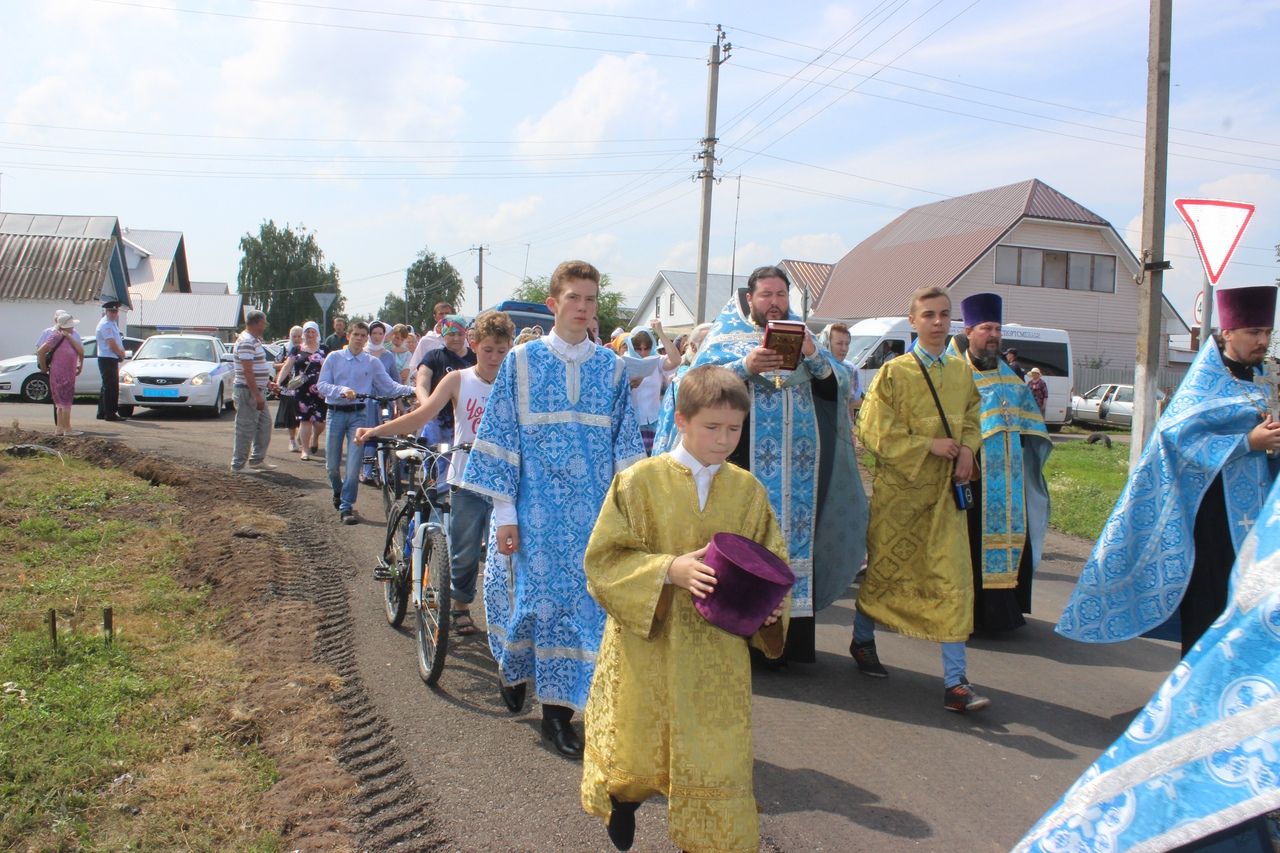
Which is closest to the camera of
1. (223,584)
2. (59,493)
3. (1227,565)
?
(1227,565)

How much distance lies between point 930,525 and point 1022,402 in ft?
5.26

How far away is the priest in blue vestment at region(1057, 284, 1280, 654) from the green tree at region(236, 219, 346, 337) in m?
88.7

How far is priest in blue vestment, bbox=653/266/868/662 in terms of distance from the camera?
5473 mm

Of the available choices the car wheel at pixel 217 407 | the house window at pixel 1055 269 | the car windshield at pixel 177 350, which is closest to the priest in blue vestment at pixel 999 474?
the car wheel at pixel 217 407

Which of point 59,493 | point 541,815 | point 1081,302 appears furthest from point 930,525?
point 1081,302

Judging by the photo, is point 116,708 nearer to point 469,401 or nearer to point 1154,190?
point 469,401

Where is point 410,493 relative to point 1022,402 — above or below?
below

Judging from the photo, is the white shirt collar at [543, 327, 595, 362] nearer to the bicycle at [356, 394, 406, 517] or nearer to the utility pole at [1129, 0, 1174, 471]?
the bicycle at [356, 394, 406, 517]

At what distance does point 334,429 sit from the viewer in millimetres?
10133

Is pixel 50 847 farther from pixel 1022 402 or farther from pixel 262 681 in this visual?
pixel 1022 402

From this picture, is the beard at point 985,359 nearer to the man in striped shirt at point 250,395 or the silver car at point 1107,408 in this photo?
the man in striped shirt at point 250,395

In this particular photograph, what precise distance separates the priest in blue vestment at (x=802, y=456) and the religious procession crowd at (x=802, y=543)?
1 cm

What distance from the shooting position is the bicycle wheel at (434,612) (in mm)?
5039

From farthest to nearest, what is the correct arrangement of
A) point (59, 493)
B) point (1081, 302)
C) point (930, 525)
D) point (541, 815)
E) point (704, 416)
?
point (1081, 302) < point (59, 493) < point (930, 525) < point (541, 815) < point (704, 416)
